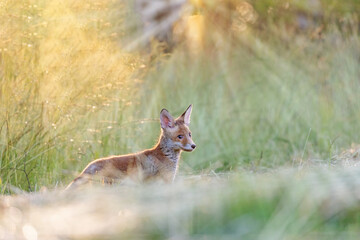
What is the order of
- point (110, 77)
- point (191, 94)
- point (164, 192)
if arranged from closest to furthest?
point (164, 192)
point (110, 77)
point (191, 94)

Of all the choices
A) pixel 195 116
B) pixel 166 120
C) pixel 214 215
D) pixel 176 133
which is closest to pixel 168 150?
pixel 176 133

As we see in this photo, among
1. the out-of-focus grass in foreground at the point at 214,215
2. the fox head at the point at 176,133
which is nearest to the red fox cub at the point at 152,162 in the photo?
the fox head at the point at 176,133

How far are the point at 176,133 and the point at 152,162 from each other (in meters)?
0.52

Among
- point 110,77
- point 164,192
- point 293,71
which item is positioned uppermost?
point 164,192

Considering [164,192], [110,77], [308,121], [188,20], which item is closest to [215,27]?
[188,20]

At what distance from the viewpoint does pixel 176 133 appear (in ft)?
21.1

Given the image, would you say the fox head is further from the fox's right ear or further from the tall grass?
the tall grass

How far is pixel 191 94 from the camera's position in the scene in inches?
364

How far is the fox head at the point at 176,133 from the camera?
20.9 ft

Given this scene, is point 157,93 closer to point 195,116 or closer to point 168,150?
point 195,116

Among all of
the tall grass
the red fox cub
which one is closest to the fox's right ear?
the red fox cub

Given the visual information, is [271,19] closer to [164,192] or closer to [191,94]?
[191,94]

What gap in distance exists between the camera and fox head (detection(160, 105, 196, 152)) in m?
6.38

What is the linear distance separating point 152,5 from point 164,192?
8.59 metres
